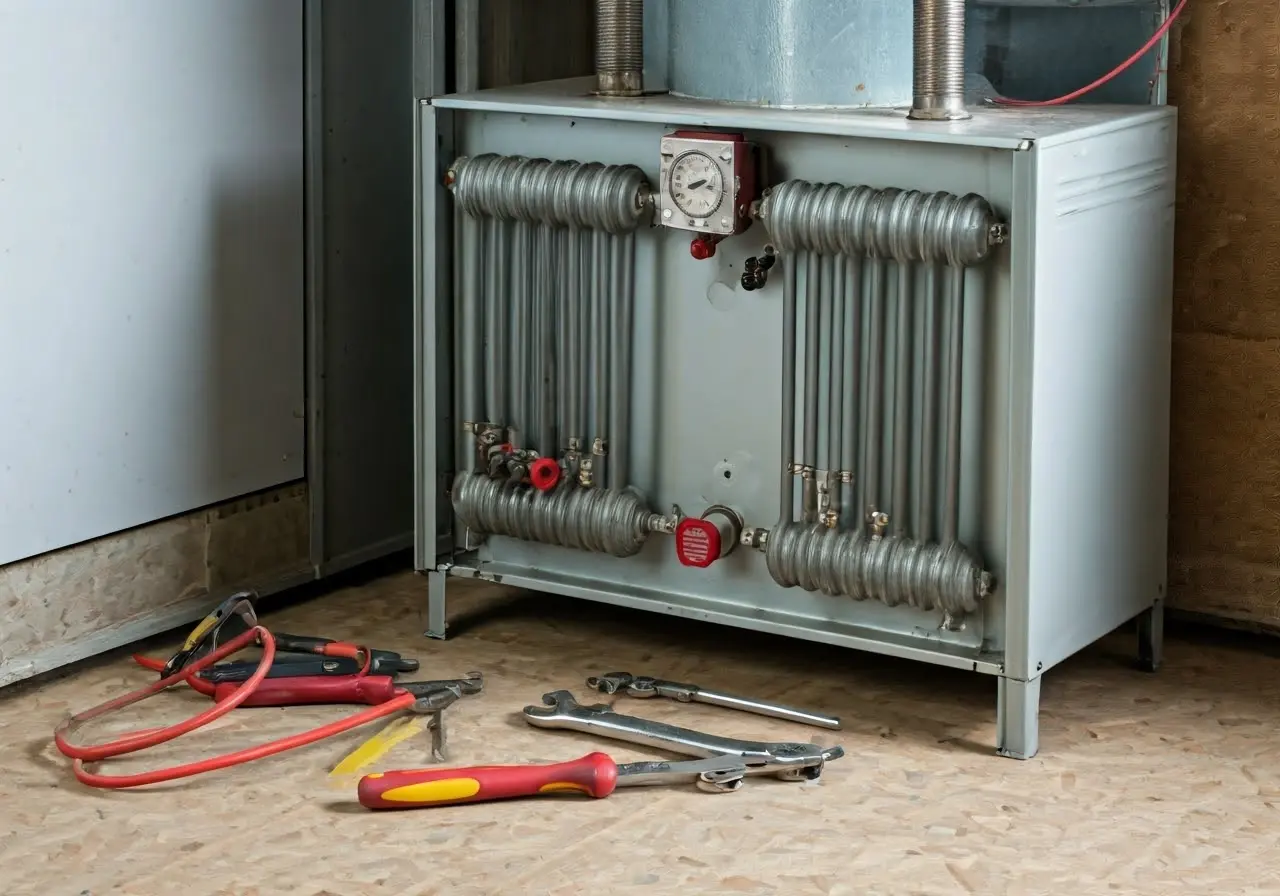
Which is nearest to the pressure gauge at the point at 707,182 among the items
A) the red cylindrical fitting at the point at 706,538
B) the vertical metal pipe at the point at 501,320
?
the vertical metal pipe at the point at 501,320

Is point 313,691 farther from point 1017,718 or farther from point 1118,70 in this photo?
point 1118,70

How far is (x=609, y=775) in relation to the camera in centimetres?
230

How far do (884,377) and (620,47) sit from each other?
2.34ft

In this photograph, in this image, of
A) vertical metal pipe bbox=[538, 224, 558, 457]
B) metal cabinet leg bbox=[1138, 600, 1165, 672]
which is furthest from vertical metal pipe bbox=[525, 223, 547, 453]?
metal cabinet leg bbox=[1138, 600, 1165, 672]

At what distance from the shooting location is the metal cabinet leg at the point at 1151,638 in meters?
2.82

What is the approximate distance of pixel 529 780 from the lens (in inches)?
89.7

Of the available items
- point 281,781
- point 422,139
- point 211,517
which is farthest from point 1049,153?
point 211,517

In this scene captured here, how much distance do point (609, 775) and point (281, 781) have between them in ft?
1.46

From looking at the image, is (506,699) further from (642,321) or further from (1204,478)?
(1204,478)

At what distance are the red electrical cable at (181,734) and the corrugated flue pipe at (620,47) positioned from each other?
100 centimetres

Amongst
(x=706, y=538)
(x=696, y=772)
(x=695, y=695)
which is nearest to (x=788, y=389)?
(x=706, y=538)

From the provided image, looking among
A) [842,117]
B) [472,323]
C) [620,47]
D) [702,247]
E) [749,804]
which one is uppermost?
[620,47]

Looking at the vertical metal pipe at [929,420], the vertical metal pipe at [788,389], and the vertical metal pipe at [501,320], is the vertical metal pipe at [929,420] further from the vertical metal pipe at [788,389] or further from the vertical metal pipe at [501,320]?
the vertical metal pipe at [501,320]

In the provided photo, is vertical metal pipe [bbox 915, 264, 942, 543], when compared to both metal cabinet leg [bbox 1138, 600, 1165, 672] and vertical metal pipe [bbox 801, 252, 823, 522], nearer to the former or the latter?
vertical metal pipe [bbox 801, 252, 823, 522]
